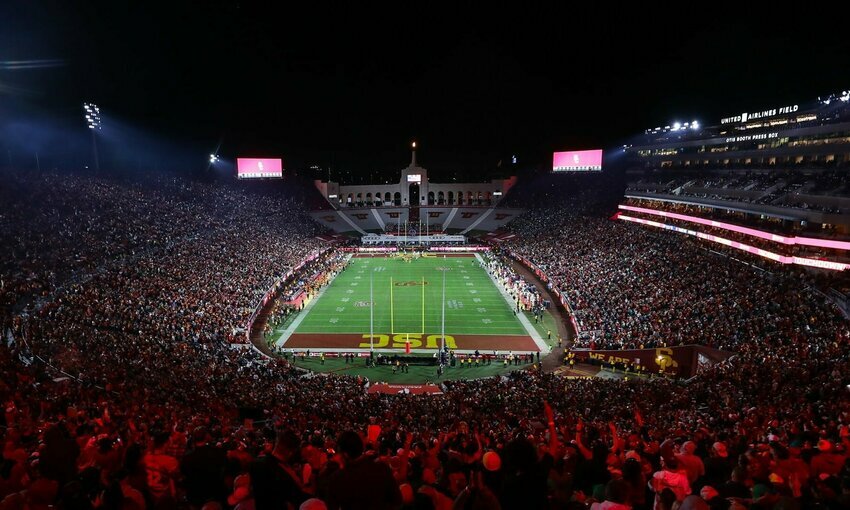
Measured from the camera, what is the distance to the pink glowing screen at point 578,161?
73.0m

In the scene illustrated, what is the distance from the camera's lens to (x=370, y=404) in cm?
1628

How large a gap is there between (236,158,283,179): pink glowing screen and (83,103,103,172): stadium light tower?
24441mm

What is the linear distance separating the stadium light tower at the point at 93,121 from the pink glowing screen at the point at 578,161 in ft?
194

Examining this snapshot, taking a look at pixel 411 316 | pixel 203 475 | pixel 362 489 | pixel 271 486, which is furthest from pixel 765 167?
pixel 203 475

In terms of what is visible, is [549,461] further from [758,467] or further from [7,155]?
[7,155]

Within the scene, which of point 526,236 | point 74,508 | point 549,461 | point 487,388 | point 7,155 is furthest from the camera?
point 526,236

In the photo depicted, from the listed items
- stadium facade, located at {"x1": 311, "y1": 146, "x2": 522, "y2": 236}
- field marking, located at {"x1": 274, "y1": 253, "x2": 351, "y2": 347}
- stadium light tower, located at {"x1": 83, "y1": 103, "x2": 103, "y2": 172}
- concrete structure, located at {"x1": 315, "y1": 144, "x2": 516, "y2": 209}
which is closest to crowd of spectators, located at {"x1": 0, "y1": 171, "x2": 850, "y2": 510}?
field marking, located at {"x1": 274, "y1": 253, "x2": 351, "y2": 347}

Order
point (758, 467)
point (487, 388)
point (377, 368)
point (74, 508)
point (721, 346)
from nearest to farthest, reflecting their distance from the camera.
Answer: point (74, 508) → point (758, 467) → point (487, 388) → point (721, 346) → point (377, 368)

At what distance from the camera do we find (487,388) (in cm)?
1870

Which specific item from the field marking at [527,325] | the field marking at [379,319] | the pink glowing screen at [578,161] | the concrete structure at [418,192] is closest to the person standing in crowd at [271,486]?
the field marking at [527,325]

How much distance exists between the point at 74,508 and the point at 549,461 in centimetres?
372

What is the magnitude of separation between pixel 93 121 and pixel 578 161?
6112 cm

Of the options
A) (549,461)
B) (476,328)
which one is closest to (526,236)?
(476,328)

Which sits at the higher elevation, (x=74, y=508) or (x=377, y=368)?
(x=74, y=508)
